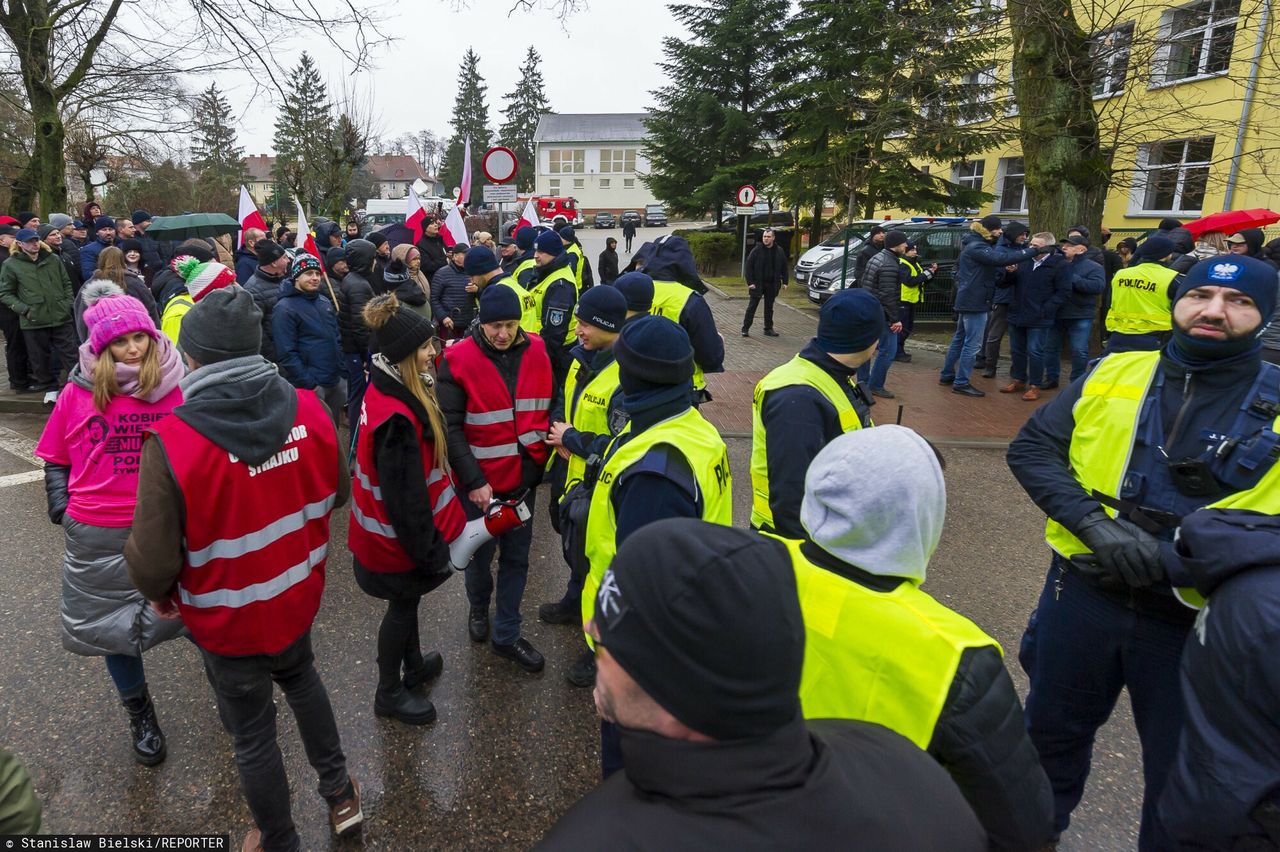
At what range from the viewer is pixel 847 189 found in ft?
60.2

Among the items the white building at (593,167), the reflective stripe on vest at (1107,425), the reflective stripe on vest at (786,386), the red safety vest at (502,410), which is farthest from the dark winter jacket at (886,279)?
the white building at (593,167)

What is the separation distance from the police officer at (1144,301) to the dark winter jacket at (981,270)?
259cm

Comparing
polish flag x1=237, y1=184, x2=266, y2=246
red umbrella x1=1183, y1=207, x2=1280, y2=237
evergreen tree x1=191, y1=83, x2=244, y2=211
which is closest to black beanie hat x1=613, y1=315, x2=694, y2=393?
polish flag x1=237, y1=184, x2=266, y2=246

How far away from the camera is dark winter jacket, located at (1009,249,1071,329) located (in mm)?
9039

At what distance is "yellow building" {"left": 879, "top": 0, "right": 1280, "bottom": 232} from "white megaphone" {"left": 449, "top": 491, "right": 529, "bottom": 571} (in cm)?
747

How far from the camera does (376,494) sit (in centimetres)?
299

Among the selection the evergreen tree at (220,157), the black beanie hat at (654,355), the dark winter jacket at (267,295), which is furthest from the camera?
the evergreen tree at (220,157)

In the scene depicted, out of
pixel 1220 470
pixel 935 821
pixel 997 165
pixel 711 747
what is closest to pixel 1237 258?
pixel 1220 470

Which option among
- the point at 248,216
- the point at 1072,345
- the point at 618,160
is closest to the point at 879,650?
the point at 1072,345

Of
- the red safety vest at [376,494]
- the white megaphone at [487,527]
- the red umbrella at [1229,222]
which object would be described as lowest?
the white megaphone at [487,527]

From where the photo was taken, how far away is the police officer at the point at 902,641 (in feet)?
4.76

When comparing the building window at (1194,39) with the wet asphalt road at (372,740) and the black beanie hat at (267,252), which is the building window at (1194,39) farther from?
the black beanie hat at (267,252)

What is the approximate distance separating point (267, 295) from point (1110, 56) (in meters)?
11.3

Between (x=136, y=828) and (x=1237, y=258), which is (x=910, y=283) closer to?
(x=1237, y=258)
